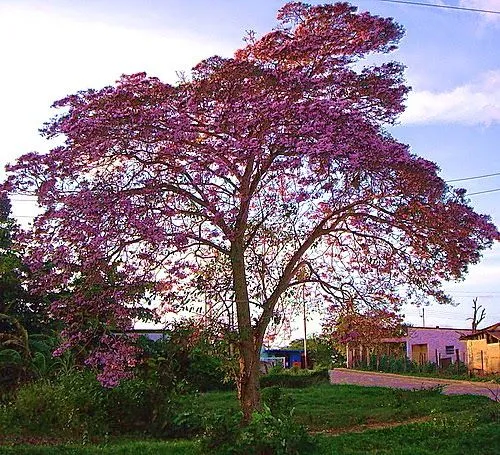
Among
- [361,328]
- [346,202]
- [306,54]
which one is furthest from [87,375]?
[306,54]

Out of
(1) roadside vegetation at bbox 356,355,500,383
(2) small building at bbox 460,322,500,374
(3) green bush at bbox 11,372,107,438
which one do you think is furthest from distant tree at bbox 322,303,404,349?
(2) small building at bbox 460,322,500,374

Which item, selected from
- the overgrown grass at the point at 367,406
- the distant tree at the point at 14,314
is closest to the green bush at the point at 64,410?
the distant tree at the point at 14,314

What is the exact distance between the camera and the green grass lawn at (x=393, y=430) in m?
8.70

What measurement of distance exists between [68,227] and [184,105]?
2.19 metres

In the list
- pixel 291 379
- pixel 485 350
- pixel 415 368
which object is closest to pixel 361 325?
pixel 291 379

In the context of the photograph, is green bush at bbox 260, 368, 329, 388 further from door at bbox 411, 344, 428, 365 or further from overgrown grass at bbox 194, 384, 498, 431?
door at bbox 411, 344, 428, 365

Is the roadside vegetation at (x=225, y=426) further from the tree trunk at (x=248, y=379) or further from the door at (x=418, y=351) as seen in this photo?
the door at (x=418, y=351)

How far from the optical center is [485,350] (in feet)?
97.6

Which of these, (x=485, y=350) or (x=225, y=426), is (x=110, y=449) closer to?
(x=225, y=426)

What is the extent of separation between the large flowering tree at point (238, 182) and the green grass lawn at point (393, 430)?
1220mm

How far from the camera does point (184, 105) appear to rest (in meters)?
9.19

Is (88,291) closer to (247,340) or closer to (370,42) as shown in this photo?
(247,340)

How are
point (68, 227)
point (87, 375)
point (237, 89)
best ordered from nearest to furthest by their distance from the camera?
1. point (68, 227)
2. point (237, 89)
3. point (87, 375)

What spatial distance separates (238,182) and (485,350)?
23.3 m
